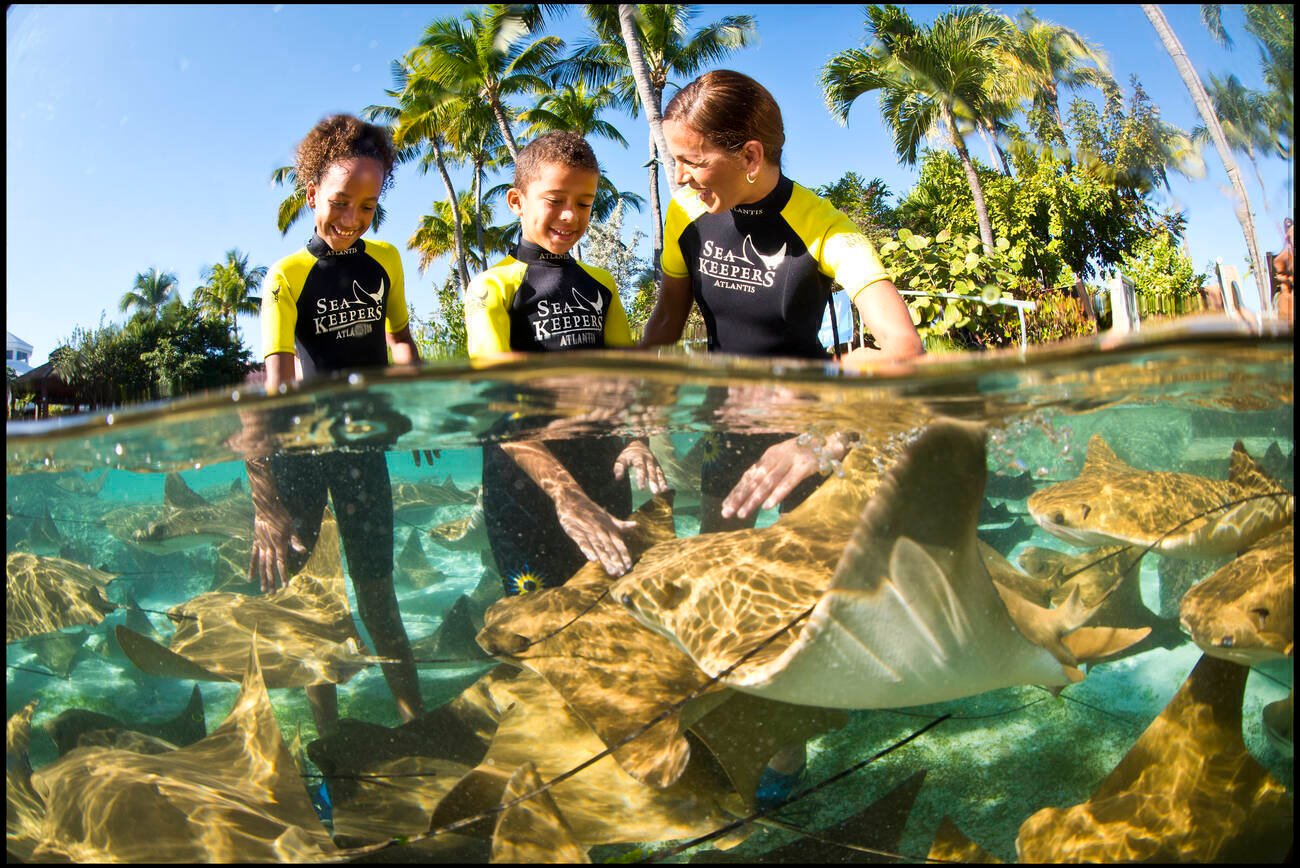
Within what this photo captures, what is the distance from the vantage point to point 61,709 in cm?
349

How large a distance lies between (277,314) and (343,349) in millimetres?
272

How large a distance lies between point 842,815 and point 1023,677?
748 mm

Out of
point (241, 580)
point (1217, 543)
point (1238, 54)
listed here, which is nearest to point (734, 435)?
point (1217, 543)

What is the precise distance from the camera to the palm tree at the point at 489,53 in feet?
10.6

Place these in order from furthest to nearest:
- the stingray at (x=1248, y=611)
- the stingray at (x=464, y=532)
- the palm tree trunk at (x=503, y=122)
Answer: the palm tree trunk at (x=503, y=122)
the stingray at (x=464, y=532)
the stingray at (x=1248, y=611)

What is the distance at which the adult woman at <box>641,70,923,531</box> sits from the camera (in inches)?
100

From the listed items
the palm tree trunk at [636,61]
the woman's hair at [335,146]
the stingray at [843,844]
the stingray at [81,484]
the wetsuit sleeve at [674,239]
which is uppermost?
the palm tree trunk at [636,61]

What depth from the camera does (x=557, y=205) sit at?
2768 millimetres

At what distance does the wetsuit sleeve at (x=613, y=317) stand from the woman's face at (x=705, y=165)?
0.52 m

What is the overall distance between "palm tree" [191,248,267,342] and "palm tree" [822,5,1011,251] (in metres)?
2.79

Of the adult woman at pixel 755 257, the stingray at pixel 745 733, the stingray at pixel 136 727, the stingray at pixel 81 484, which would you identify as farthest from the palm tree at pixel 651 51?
the stingray at pixel 81 484

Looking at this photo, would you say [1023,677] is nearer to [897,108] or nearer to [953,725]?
[953,725]

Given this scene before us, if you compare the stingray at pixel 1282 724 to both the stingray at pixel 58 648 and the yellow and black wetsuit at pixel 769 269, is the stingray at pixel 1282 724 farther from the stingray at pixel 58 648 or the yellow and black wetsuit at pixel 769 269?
the stingray at pixel 58 648

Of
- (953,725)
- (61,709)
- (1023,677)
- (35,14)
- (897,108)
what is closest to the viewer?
(1023,677)
